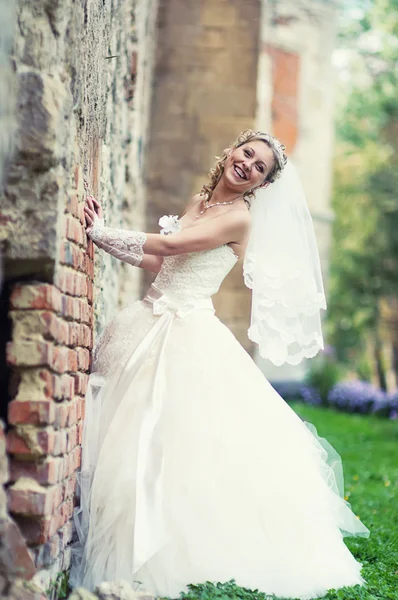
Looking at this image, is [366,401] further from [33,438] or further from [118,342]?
[33,438]

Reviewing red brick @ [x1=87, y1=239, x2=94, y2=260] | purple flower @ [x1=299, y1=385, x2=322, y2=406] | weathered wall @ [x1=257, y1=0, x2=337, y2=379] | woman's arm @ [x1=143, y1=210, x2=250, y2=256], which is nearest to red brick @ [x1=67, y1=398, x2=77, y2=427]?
red brick @ [x1=87, y1=239, x2=94, y2=260]

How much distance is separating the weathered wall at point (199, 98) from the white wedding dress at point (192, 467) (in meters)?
5.59

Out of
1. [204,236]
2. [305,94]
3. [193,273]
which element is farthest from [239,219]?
[305,94]

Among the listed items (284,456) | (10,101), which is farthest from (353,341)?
(10,101)

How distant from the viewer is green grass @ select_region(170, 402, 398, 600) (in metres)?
3.61

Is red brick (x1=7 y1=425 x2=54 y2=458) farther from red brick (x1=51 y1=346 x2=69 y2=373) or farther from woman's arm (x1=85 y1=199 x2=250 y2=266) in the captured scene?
woman's arm (x1=85 y1=199 x2=250 y2=266)

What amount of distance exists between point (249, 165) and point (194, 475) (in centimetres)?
148

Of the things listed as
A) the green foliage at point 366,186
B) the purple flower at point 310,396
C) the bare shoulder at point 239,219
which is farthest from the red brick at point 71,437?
the green foliage at point 366,186

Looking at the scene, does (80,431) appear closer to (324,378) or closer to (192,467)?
(192,467)

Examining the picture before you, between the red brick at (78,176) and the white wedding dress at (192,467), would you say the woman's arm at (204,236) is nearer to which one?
the white wedding dress at (192,467)

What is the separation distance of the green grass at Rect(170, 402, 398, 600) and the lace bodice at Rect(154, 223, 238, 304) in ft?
4.44

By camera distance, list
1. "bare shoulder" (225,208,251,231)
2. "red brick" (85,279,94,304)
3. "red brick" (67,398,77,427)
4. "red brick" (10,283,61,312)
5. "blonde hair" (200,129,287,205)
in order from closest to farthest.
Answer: "red brick" (10,283,61,312), "red brick" (67,398,77,427), "red brick" (85,279,94,304), "bare shoulder" (225,208,251,231), "blonde hair" (200,129,287,205)

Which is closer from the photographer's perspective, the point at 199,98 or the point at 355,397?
the point at 199,98

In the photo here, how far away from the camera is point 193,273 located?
4078mm
